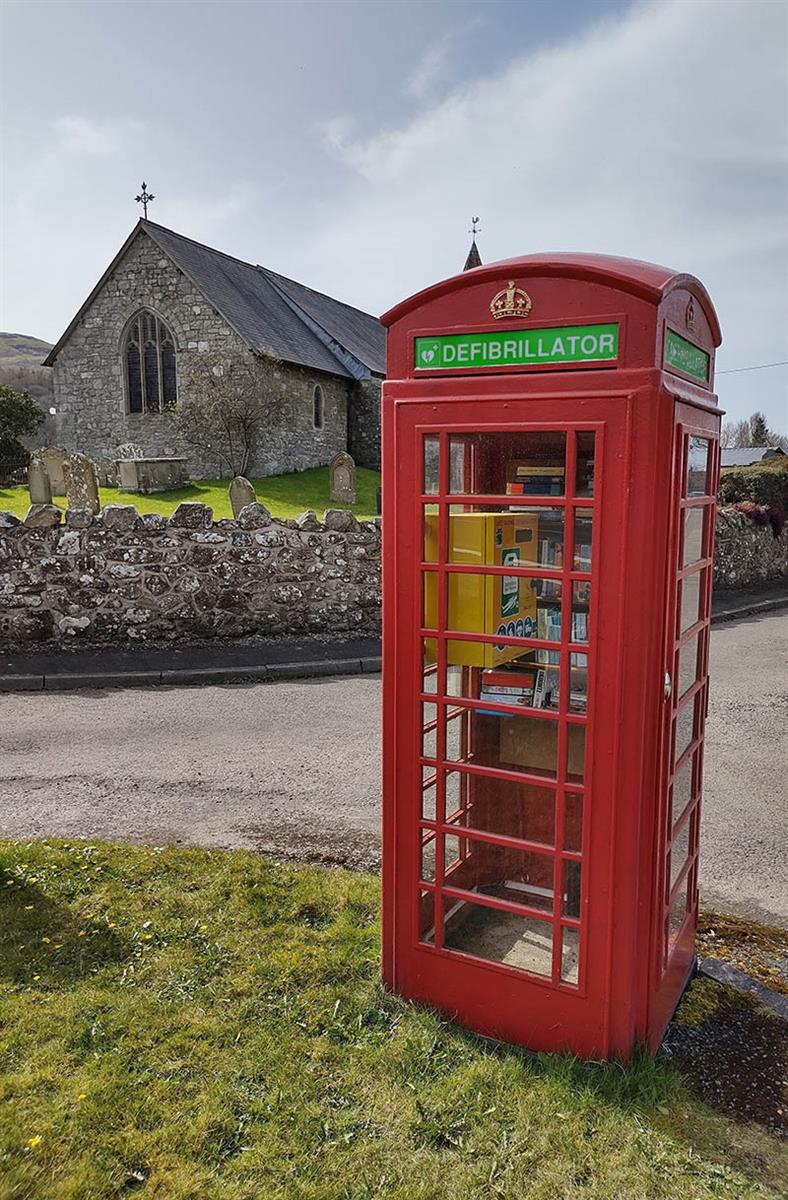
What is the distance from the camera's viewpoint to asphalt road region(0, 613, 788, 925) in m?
5.35

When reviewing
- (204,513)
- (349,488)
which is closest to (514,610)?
(204,513)

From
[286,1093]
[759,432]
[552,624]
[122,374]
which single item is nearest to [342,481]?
[122,374]

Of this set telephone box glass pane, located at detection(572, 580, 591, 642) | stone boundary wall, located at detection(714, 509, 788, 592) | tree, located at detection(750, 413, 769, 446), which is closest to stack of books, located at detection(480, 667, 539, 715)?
telephone box glass pane, located at detection(572, 580, 591, 642)

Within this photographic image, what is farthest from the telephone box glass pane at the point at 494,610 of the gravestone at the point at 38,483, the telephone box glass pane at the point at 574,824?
the gravestone at the point at 38,483

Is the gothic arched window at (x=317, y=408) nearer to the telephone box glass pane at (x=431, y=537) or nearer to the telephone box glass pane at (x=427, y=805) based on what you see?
the telephone box glass pane at (x=427, y=805)

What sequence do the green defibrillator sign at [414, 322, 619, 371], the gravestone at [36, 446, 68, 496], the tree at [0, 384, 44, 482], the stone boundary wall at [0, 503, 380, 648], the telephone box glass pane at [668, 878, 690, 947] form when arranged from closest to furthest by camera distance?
the green defibrillator sign at [414, 322, 619, 371]
the telephone box glass pane at [668, 878, 690, 947]
the stone boundary wall at [0, 503, 380, 648]
the gravestone at [36, 446, 68, 496]
the tree at [0, 384, 44, 482]

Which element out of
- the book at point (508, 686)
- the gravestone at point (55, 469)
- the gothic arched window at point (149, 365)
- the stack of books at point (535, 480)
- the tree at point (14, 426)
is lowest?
the book at point (508, 686)

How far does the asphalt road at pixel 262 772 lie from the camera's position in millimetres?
5348

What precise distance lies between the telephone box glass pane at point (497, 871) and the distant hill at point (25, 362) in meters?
67.1

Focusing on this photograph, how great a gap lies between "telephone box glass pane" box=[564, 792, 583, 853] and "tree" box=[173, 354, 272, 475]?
22635 millimetres

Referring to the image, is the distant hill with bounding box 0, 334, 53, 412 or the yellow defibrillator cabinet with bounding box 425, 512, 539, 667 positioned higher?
the distant hill with bounding box 0, 334, 53, 412

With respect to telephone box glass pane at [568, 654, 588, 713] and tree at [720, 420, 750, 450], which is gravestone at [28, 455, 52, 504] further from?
tree at [720, 420, 750, 450]

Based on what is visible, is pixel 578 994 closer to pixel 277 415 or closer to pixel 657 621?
pixel 657 621

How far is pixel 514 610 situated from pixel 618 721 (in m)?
0.59
